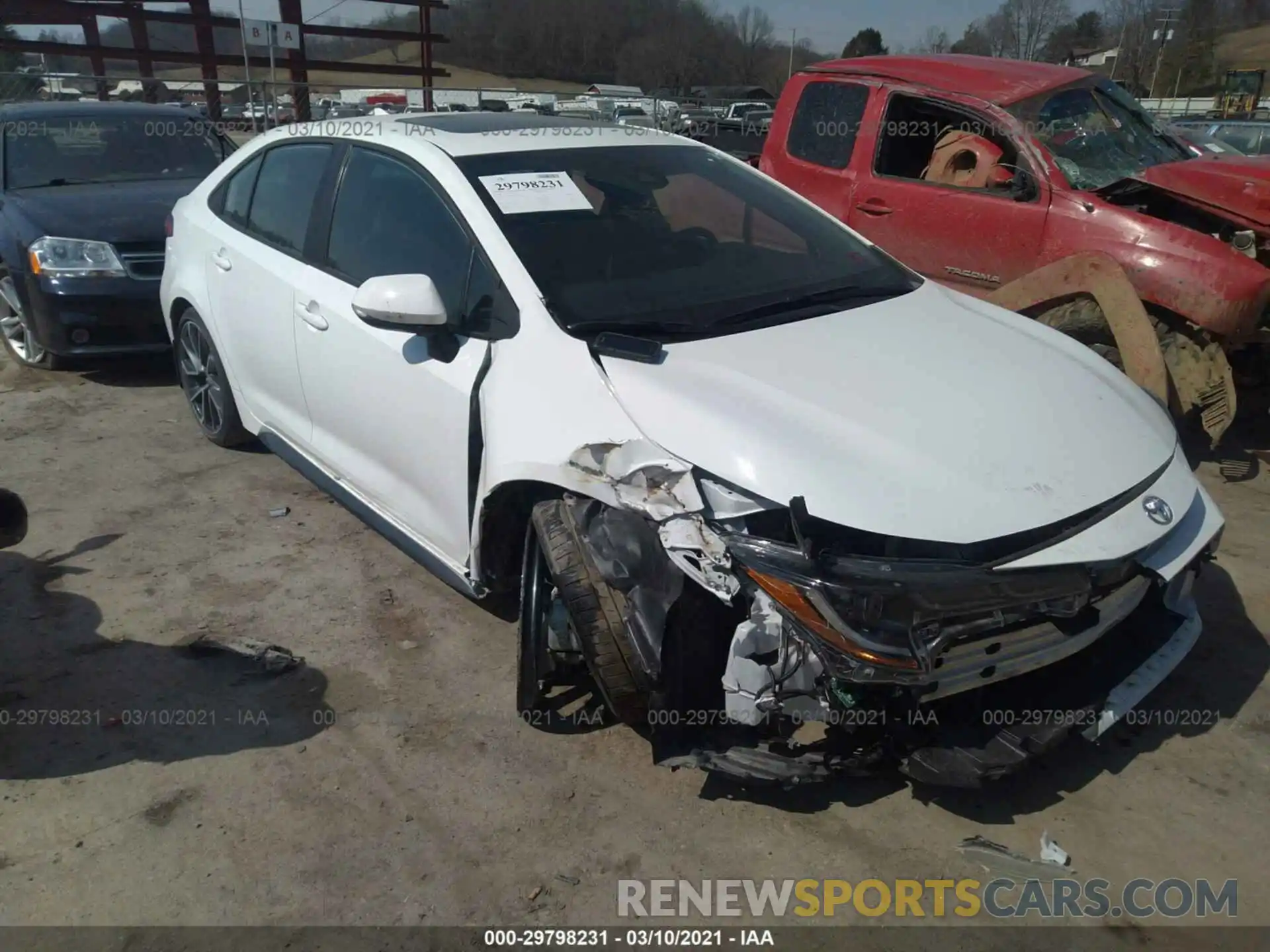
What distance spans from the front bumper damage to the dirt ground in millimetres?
274

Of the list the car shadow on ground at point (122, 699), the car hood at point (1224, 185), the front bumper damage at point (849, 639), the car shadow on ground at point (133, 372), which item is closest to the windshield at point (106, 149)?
the car shadow on ground at point (133, 372)

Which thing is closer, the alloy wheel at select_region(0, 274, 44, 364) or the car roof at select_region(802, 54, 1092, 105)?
the car roof at select_region(802, 54, 1092, 105)

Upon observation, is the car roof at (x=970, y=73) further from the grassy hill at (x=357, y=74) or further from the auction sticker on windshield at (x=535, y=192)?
the grassy hill at (x=357, y=74)

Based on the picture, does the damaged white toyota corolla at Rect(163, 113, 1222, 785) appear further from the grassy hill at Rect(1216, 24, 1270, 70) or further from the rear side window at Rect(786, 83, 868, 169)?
the grassy hill at Rect(1216, 24, 1270, 70)

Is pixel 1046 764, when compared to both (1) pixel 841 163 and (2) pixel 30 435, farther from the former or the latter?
(2) pixel 30 435

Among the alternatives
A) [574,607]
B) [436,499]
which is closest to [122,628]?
[436,499]

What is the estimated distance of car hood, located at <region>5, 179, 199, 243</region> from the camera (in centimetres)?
591

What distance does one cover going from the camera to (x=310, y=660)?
11.1 feet

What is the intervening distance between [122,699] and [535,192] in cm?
217

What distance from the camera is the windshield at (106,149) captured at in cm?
663

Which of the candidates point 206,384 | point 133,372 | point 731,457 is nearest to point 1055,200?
point 731,457

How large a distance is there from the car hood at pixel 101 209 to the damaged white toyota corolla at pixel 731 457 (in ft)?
9.15

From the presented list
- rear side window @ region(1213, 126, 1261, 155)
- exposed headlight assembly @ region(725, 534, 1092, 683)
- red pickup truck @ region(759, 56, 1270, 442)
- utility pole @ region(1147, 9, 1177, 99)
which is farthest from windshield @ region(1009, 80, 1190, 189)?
utility pole @ region(1147, 9, 1177, 99)

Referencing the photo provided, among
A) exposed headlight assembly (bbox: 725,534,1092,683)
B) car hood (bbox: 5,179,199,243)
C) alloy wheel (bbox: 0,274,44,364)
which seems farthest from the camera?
alloy wheel (bbox: 0,274,44,364)
